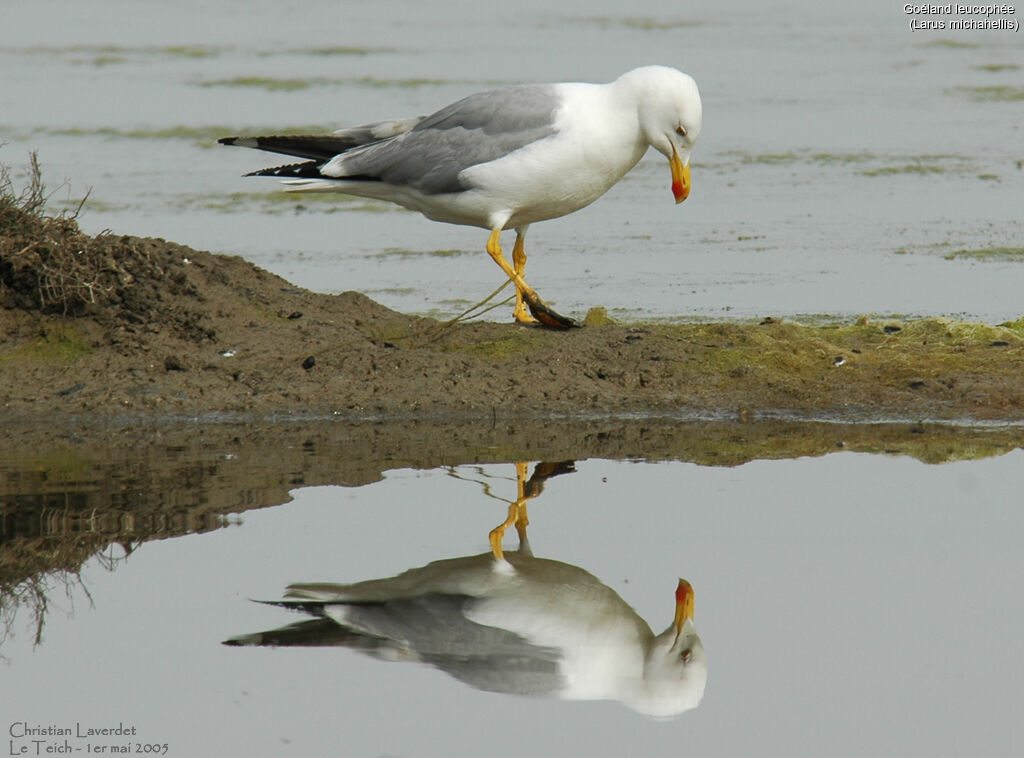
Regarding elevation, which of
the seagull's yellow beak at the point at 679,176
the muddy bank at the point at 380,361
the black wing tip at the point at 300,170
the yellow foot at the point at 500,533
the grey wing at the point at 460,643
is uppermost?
the black wing tip at the point at 300,170

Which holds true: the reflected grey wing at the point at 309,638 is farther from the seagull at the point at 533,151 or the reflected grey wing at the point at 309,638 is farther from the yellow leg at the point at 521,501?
the seagull at the point at 533,151

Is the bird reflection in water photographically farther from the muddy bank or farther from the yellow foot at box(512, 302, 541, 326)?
the yellow foot at box(512, 302, 541, 326)

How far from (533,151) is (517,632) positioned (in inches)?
148

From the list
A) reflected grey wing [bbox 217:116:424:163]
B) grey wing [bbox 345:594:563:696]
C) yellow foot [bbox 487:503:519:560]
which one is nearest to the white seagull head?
reflected grey wing [bbox 217:116:424:163]

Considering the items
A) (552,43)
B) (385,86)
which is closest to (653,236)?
(385,86)

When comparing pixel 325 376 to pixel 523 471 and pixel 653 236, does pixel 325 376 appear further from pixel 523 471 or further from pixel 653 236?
pixel 653 236

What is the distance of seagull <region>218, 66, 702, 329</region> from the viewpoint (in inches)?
317

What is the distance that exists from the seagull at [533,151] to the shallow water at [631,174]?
4.40 ft

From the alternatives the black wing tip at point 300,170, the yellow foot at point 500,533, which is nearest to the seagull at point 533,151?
the black wing tip at point 300,170

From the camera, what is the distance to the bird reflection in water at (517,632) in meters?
4.55

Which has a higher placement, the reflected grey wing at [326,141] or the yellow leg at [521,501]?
the reflected grey wing at [326,141]

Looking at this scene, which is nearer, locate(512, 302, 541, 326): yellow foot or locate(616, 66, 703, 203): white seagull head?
locate(616, 66, 703, 203): white seagull head

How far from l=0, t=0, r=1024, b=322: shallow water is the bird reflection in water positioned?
4585mm

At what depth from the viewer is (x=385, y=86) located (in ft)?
57.3
